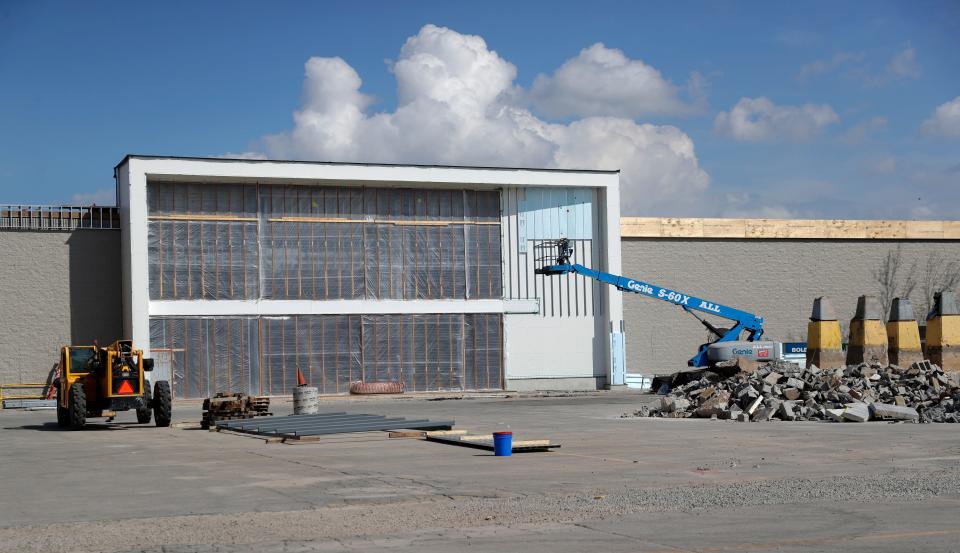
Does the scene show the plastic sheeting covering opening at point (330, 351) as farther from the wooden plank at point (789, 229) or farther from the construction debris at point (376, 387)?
the wooden plank at point (789, 229)

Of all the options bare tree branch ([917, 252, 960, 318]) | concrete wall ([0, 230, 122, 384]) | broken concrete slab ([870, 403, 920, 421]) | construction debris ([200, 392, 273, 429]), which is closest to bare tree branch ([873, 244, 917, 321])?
bare tree branch ([917, 252, 960, 318])

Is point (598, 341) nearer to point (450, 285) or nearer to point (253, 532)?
point (450, 285)

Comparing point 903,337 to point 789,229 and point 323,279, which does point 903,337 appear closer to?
point 789,229

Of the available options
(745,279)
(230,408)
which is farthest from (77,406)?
(745,279)

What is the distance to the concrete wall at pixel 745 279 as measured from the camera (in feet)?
173

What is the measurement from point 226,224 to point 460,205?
Answer: 1059 cm

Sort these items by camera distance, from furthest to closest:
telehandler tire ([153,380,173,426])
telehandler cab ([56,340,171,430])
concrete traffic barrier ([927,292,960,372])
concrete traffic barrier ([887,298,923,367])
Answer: concrete traffic barrier ([887,298,923,367]) → concrete traffic barrier ([927,292,960,372]) → telehandler tire ([153,380,173,426]) → telehandler cab ([56,340,171,430])

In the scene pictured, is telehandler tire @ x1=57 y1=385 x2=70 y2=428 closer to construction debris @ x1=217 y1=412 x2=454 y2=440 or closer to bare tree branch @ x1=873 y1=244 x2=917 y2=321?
construction debris @ x1=217 y1=412 x2=454 y2=440

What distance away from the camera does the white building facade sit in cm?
4559

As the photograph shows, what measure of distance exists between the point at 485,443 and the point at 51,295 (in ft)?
99.8

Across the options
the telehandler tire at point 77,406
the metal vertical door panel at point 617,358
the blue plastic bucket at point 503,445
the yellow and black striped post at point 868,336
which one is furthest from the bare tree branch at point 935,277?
the blue plastic bucket at point 503,445

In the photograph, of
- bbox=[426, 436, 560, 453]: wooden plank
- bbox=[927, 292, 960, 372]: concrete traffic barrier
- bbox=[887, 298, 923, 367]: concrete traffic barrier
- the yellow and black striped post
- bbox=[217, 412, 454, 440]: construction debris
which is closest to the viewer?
bbox=[426, 436, 560, 453]: wooden plank

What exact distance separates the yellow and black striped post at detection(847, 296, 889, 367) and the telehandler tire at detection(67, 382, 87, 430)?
24299 mm

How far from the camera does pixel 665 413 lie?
2978cm
